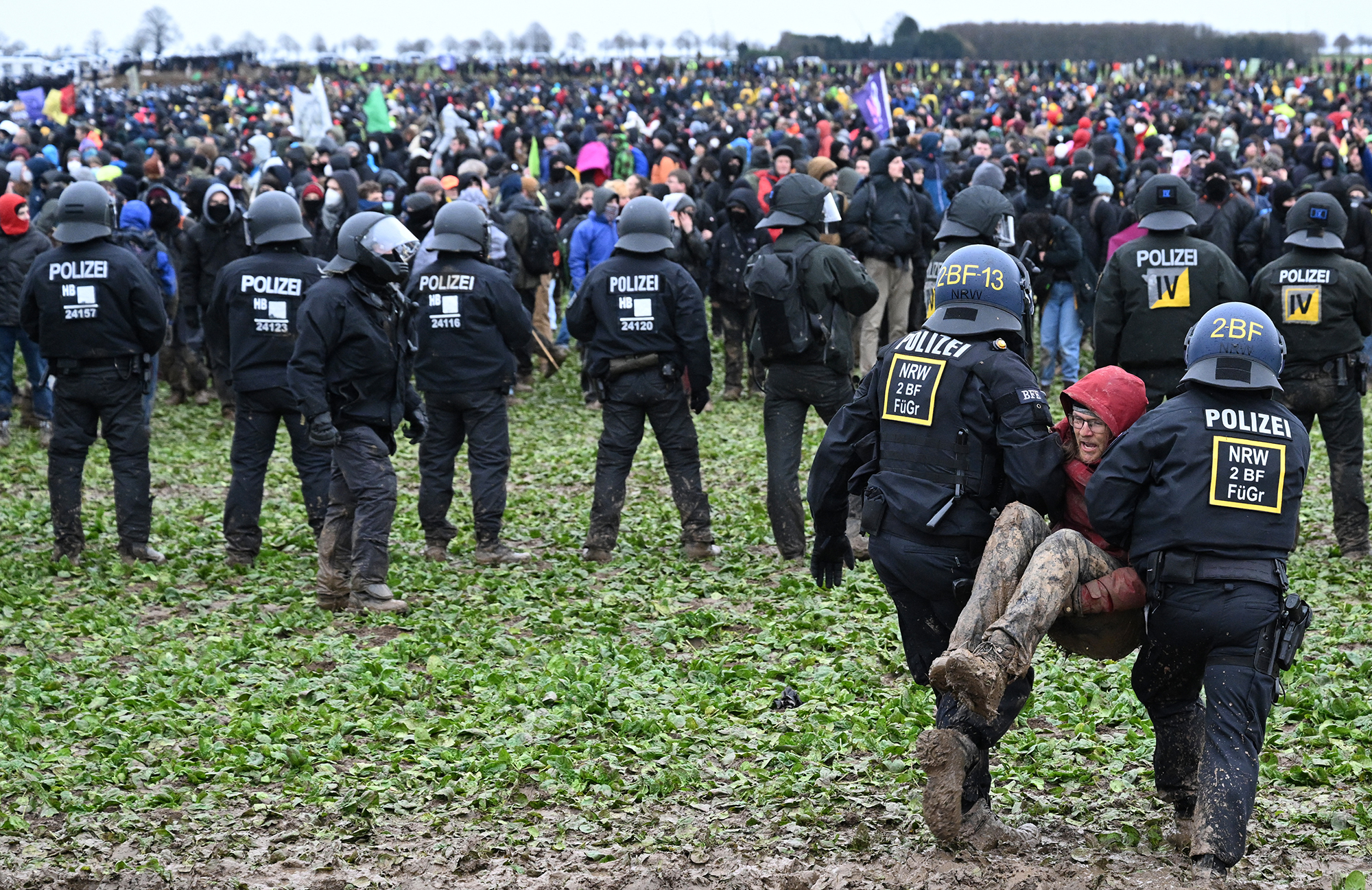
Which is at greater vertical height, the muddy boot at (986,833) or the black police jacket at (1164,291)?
the black police jacket at (1164,291)

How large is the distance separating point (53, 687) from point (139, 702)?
0.60 meters

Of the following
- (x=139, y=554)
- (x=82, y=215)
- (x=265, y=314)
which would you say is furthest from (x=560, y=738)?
(x=82, y=215)

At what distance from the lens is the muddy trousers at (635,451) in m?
9.70

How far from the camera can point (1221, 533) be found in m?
4.71

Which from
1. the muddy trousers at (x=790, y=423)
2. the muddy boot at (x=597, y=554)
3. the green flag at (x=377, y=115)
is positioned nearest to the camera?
the muddy trousers at (x=790, y=423)

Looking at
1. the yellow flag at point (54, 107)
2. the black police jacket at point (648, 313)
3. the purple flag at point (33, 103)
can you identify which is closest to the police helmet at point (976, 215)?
the black police jacket at point (648, 313)

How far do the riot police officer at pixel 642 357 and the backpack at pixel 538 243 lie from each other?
5.38m

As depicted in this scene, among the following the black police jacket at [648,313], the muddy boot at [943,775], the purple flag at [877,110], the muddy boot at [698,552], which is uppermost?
the purple flag at [877,110]

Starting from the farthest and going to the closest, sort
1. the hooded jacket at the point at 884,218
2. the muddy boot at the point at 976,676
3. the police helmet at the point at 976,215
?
the hooded jacket at the point at 884,218 → the police helmet at the point at 976,215 → the muddy boot at the point at 976,676

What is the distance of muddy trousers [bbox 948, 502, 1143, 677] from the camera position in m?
4.68

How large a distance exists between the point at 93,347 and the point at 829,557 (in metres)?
5.87

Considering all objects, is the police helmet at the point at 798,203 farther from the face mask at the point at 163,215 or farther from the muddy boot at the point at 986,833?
the face mask at the point at 163,215

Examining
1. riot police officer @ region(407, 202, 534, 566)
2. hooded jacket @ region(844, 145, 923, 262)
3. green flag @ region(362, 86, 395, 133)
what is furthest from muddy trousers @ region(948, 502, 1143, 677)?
green flag @ region(362, 86, 395, 133)

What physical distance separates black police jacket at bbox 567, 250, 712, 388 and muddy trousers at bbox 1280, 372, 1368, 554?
12.3 feet
